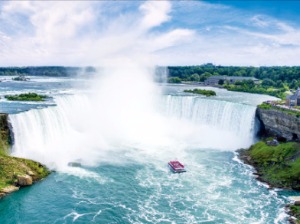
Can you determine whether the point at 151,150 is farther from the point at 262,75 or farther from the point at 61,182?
the point at 262,75

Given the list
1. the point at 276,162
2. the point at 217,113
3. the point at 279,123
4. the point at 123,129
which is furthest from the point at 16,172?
the point at 279,123

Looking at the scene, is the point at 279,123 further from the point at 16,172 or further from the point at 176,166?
the point at 16,172

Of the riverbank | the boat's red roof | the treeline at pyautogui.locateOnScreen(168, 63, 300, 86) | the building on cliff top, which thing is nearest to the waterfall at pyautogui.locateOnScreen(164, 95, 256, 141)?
the building on cliff top

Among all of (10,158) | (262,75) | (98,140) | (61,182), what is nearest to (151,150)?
(98,140)

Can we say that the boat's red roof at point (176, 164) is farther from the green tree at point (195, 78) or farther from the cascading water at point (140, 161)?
the green tree at point (195, 78)

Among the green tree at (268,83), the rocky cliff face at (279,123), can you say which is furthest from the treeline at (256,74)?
the rocky cliff face at (279,123)

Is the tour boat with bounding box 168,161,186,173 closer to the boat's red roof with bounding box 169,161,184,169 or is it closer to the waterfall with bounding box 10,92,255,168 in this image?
the boat's red roof with bounding box 169,161,184,169
